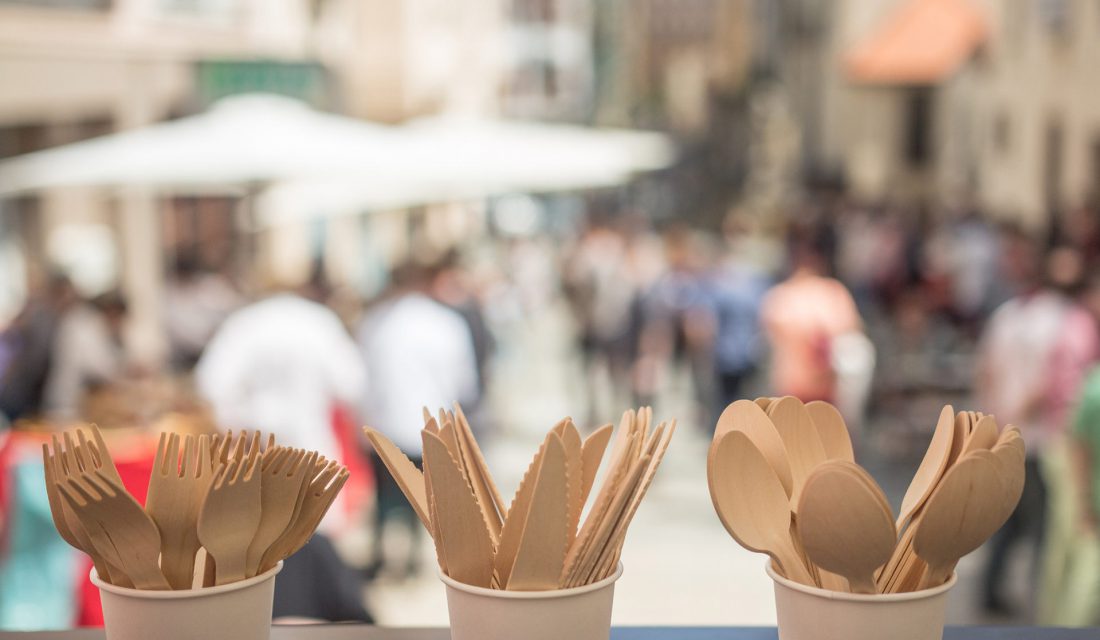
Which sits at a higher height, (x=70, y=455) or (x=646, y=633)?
(x=70, y=455)

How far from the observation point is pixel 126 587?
3.95 feet

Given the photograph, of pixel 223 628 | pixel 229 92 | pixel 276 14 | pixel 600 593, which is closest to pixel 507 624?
pixel 600 593

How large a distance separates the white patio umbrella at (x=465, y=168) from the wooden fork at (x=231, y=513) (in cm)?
597

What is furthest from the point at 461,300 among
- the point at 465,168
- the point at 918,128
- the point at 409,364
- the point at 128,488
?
the point at 918,128

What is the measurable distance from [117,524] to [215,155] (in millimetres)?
5710

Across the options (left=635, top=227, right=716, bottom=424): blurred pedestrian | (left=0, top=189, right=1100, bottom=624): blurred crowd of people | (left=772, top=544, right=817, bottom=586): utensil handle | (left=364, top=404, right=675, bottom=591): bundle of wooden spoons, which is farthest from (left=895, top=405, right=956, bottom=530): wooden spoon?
(left=635, top=227, right=716, bottom=424): blurred pedestrian

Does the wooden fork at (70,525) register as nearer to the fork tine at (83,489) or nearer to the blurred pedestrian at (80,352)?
the fork tine at (83,489)

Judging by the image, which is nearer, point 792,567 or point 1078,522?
point 792,567

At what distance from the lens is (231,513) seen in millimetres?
1176

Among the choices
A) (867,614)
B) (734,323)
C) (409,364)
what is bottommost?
(734,323)

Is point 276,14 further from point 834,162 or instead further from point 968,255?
point 834,162

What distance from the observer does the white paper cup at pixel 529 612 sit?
116 centimetres

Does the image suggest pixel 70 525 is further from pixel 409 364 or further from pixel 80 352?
pixel 80 352

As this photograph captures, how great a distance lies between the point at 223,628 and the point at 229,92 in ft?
22.3
